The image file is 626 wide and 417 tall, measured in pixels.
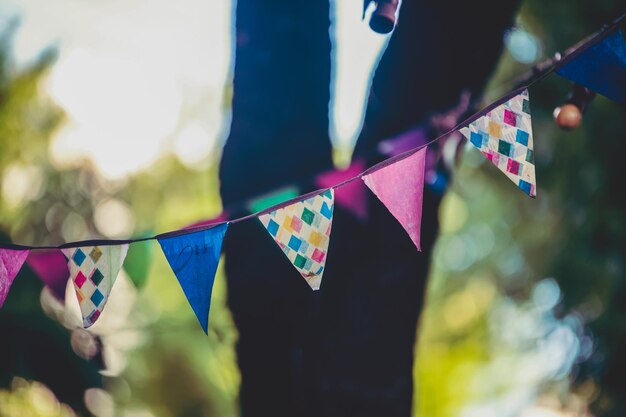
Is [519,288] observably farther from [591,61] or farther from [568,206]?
[591,61]

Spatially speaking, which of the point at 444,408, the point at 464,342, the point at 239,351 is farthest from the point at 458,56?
the point at 444,408

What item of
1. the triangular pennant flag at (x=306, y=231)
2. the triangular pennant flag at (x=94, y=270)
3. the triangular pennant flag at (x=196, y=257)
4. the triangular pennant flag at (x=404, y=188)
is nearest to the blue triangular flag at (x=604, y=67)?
the triangular pennant flag at (x=404, y=188)

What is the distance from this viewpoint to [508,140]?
2.04m

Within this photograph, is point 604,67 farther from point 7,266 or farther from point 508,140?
point 7,266

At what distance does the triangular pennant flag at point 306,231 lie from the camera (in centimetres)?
198

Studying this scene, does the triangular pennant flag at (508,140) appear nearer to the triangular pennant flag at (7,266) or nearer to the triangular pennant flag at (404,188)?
the triangular pennant flag at (404,188)

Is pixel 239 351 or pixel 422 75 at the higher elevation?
pixel 422 75

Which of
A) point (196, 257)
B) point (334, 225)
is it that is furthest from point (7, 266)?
point (334, 225)

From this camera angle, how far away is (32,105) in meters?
9.38

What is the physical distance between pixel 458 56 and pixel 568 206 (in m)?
5.38

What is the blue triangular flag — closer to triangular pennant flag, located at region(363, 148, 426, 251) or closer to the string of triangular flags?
the string of triangular flags

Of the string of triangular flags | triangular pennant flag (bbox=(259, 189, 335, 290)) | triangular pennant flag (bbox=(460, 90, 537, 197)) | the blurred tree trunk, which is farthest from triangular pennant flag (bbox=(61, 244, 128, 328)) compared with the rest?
triangular pennant flag (bbox=(460, 90, 537, 197))

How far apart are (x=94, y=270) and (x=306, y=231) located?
0.93 metres

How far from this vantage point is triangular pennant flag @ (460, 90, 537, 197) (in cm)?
200
